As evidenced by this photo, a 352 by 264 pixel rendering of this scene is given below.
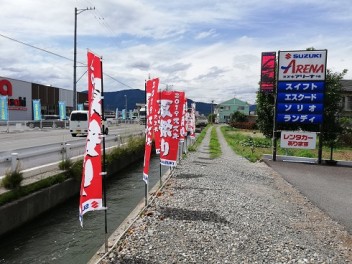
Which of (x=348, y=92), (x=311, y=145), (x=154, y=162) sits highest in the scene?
(x=348, y=92)

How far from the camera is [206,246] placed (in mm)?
5480

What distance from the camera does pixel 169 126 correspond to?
11117 mm

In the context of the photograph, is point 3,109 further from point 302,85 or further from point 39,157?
point 302,85

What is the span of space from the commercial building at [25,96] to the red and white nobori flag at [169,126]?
35.9 meters

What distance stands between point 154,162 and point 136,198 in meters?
9.39

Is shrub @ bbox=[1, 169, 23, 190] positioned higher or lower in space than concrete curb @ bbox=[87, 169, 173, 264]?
higher

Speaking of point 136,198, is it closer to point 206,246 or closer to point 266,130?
point 206,246

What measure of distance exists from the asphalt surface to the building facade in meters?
107

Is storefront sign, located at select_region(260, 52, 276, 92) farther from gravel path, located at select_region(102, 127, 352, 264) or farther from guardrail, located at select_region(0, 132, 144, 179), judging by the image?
guardrail, located at select_region(0, 132, 144, 179)

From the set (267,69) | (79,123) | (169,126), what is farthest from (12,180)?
(79,123)

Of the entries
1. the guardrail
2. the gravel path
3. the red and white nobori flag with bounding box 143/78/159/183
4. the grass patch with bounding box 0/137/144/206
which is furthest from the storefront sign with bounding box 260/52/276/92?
the red and white nobori flag with bounding box 143/78/159/183

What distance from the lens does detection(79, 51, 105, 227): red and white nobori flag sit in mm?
4961

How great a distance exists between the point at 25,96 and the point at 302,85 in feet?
128

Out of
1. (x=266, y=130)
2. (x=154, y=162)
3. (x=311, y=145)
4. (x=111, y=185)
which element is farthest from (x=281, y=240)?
(x=266, y=130)
